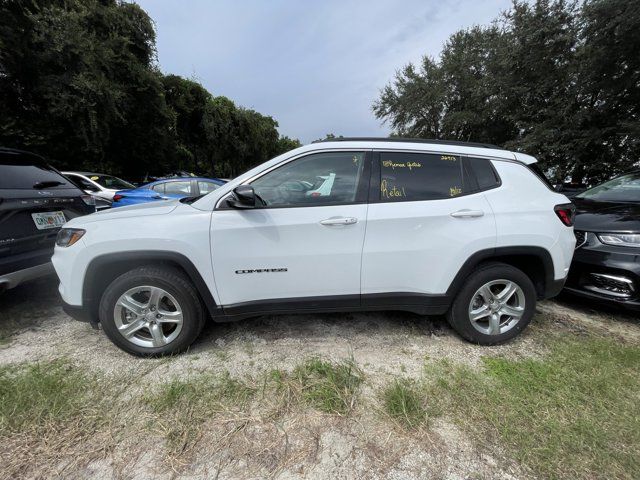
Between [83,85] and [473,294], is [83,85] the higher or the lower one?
the higher one

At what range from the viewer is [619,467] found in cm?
158

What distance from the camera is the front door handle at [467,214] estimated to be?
2.41 meters

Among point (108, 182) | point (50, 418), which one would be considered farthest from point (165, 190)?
point (50, 418)

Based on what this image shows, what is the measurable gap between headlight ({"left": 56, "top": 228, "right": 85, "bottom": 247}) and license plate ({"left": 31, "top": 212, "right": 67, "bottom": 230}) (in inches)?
37.6

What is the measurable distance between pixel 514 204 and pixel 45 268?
435 centimetres

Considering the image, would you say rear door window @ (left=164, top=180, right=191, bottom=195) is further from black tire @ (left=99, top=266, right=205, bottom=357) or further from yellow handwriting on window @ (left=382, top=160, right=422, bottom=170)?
yellow handwriting on window @ (left=382, top=160, right=422, bottom=170)

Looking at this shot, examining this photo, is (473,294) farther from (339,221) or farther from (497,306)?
(339,221)

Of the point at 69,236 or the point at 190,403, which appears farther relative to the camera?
the point at 69,236

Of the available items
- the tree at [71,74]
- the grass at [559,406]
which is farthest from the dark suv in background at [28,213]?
the tree at [71,74]

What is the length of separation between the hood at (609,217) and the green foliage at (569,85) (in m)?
8.51

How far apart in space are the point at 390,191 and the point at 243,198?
1.14 meters

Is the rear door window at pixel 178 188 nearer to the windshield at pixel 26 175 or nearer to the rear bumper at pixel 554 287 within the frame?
the windshield at pixel 26 175

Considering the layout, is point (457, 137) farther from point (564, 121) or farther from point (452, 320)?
point (452, 320)

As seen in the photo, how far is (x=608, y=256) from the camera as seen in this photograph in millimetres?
2918
